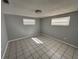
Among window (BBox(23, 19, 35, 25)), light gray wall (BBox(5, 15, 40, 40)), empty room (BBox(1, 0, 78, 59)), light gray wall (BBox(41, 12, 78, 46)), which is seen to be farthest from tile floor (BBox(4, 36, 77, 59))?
window (BBox(23, 19, 35, 25))

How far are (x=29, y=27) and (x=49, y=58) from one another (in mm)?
3557

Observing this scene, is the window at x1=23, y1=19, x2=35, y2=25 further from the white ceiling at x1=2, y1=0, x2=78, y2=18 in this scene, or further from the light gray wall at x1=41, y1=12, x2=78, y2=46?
the light gray wall at x1=41, y1=12, x2=78, y2=46

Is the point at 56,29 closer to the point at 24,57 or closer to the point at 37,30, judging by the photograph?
the point at 37,30

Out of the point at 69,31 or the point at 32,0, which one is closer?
the point at 32,0

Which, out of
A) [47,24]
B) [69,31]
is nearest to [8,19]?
[47,24]

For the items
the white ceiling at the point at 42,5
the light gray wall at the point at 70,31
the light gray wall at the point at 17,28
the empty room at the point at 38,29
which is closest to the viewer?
the white ceiling at the point at 42,5

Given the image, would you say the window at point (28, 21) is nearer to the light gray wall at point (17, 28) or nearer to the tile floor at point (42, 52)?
the light gray wall at point (17, 28)

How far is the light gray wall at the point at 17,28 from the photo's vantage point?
3656 millimetres

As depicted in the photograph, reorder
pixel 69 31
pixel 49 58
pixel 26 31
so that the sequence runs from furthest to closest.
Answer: pixel 26 31 → pixel 69 31 → pixel 49 58

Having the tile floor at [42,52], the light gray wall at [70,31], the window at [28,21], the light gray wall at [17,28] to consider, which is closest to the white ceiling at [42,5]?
the light gray wall at [70,31]

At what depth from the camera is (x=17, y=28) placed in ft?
13.4

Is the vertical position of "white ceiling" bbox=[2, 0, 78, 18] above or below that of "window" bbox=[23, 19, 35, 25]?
above

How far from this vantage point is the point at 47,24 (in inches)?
195

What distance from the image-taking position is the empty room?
1.98 metres
